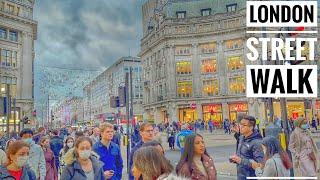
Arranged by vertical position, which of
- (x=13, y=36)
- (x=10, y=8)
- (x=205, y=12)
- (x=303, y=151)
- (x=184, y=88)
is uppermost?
(x=205, y=12)

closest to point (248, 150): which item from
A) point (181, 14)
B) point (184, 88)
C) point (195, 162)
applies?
point (195, 162)

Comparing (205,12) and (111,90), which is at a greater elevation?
(205,12)

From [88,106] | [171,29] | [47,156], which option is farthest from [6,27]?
[88,106]

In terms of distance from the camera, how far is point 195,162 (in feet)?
17.1

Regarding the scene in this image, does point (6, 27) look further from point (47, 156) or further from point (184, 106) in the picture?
point (47, 156)

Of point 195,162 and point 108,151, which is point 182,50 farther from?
point 195,162

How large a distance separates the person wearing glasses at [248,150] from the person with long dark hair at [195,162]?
1.96 ft

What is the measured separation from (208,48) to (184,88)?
26.0 feet

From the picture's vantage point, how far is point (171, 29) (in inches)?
2618

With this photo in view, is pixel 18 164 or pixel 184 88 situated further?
pixel 184 88

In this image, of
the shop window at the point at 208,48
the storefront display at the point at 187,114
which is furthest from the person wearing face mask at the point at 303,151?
the shop window at the point at 208,48

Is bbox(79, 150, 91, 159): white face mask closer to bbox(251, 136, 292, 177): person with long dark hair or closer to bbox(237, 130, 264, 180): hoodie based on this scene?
bbox(237, 130, 264, 180): hoodie

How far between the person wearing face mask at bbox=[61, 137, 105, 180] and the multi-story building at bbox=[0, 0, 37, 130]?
53.0 meters

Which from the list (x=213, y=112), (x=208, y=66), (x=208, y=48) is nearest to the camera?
(x=213, y=112)
